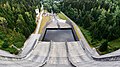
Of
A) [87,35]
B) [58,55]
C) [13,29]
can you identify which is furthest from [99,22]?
[13,29]

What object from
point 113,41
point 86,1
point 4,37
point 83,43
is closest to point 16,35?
point 4,37

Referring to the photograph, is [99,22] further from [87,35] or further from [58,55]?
[58,55]

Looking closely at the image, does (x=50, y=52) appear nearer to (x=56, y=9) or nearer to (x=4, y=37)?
(x=4, y=37)

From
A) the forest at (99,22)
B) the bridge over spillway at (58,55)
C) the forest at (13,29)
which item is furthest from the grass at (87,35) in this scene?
the forest at (13,29)

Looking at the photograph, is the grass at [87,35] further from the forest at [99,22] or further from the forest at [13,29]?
the forest at [13,29]

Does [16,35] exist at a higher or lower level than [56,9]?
higher

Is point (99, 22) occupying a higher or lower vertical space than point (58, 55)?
lower
